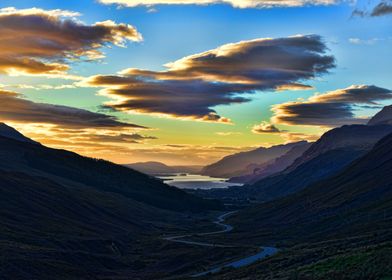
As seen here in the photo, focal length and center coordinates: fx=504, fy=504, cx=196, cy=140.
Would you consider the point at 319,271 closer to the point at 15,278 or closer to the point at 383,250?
the point at 383,250

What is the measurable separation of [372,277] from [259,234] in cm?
14319

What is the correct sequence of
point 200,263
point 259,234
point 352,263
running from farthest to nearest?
point 259,234 < point 200,263 < point 352,263

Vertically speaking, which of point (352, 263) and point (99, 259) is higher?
point (352, 263)

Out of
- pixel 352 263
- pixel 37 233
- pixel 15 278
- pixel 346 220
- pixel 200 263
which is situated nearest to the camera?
pixel 352 263

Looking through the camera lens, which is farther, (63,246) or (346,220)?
(346,220)

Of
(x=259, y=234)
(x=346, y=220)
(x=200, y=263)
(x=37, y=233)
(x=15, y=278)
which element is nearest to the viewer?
(x=15, y=278)

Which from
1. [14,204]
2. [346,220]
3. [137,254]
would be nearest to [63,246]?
[137,254]

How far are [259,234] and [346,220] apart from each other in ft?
110

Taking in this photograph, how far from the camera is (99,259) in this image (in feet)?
456

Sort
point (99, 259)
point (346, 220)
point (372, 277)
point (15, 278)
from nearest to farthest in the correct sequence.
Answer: point (372, 277)
point (15, 278)
point (99, 259)
point (346, 220)

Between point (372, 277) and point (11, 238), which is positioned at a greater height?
point (372, 277)

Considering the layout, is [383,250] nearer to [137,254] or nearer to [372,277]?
[372,277]

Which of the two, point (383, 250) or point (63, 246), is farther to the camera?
point (63, 246)

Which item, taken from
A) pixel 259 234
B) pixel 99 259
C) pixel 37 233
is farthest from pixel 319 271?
pixel 259 234
